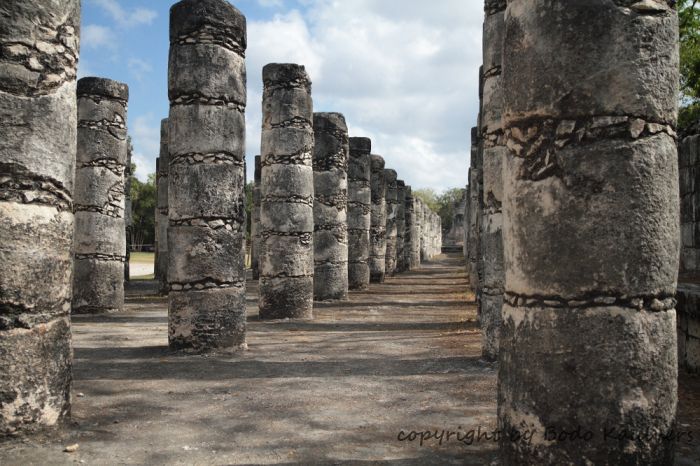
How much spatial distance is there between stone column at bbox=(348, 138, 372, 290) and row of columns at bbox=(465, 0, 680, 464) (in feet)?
47.6

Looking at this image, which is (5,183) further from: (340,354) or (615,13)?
(340,354)

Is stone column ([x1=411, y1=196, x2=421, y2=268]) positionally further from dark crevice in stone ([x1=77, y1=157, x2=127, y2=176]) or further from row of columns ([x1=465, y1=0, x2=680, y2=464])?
row of columns ([x1=465, y1=0, x2=680, y2=464])

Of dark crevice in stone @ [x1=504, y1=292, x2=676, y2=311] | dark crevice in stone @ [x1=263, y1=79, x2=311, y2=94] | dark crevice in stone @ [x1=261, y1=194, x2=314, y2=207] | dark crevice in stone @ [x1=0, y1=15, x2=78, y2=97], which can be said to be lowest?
dark crevice in stone @ [x1=504, y1=292, x2=676, y2=311]

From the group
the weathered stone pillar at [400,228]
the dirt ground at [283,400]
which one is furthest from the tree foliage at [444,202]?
the dirt ground at [283,400]

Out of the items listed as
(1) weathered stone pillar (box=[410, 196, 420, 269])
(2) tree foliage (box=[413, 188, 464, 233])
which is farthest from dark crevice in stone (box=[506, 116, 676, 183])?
(2) tree foliage (box=[413, 188, 464, 233])

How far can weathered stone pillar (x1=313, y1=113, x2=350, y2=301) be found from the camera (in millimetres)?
14805

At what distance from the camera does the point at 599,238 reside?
337 cm

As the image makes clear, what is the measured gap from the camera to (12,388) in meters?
4.43

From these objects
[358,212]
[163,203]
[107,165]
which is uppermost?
[107,165]

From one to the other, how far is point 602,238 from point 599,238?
0.01m

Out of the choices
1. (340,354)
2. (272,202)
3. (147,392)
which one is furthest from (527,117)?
(272,202)

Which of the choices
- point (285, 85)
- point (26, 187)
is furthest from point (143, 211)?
point (26, 187)

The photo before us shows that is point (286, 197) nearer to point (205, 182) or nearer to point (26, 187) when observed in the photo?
point (205, 182)

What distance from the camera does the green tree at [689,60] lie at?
16719 mm
